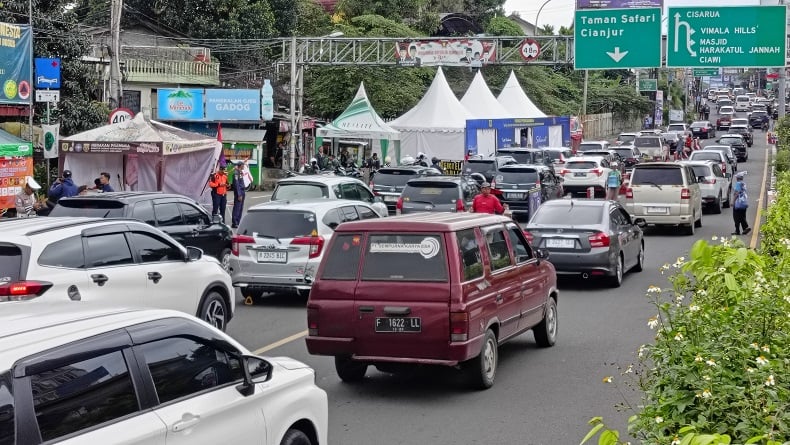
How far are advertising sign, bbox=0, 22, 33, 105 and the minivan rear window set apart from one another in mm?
23781

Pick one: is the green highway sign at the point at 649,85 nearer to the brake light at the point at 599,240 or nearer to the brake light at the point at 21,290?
the brake light at the point at 599,240

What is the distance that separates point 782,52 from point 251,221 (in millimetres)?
22550

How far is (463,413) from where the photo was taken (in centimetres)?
935

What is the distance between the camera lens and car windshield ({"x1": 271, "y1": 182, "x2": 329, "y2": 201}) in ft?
68.7

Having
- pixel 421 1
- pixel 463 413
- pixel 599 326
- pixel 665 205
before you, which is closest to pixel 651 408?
pixel 463 413

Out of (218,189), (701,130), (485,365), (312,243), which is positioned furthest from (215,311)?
(701,130)

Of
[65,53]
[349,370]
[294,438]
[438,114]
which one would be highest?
[65,53]

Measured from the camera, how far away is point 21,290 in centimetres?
938

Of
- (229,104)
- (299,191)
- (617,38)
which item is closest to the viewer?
(299,191)

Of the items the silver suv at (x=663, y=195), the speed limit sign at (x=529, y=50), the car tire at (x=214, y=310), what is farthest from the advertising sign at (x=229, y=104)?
the car tire at (x=214, y=310)

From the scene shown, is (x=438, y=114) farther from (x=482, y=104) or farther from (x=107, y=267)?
(x=107, y=267)

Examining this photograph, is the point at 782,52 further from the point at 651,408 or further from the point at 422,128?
the point at 651,408

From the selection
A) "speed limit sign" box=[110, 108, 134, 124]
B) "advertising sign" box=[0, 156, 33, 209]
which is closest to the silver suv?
"speed limit sign" box=[110, 108, 134, 124]

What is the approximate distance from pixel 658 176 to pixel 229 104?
21.9m
